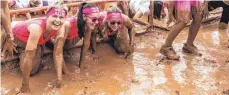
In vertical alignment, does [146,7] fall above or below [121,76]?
above

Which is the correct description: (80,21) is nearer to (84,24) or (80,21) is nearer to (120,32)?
(84,24)

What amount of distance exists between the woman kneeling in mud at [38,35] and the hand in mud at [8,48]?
170 millimetres

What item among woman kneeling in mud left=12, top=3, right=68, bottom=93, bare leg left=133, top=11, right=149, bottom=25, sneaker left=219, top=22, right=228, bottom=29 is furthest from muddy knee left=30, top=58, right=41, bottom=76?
sneaker left=219, top=22, right=228, bottom=29

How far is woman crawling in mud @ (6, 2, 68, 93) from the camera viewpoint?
4398 millimetres

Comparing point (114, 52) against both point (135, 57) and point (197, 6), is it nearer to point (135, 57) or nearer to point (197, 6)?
point (135, 57)

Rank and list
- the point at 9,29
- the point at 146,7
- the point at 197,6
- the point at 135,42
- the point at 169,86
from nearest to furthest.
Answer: the point at 9,29
the point at 169,86
the point at 197,6
the point at 135,42
the point at 146,7

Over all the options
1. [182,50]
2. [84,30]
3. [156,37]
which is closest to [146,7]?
[156,37]

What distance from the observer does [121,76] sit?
16.7 feet

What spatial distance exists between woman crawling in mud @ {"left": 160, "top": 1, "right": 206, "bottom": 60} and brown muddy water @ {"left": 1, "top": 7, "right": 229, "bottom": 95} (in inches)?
Answer: 5.0

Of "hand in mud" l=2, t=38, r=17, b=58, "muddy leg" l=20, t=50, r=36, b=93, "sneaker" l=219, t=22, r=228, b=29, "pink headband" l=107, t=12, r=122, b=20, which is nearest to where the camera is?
"muddy leg" l=20, t=50, r=36, b=93

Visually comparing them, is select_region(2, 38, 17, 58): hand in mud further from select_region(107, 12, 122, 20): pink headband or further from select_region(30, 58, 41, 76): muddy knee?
select_region(107, 12, 122, 20): pink headband

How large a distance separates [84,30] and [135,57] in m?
1.10

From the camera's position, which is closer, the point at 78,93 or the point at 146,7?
the point at 78,93

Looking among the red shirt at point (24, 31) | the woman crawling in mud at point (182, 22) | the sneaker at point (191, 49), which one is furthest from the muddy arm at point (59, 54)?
the sneaker at point (191, 49)
